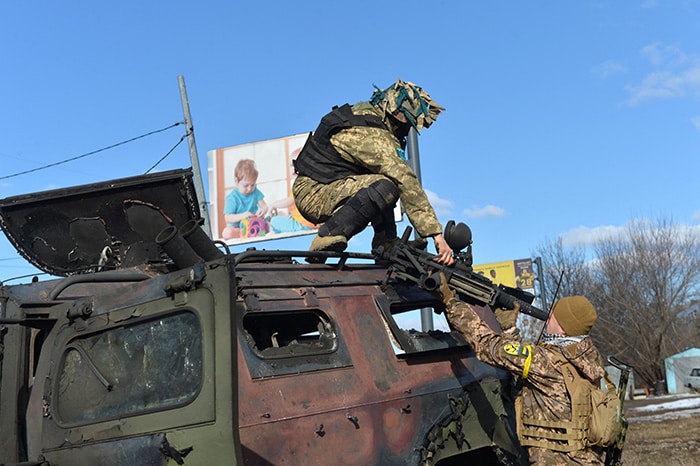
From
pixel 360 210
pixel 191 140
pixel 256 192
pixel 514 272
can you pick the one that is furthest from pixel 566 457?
pixel 514 272

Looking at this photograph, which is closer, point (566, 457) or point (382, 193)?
point (566, 457)

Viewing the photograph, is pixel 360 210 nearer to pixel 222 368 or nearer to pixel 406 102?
pixel 406 102

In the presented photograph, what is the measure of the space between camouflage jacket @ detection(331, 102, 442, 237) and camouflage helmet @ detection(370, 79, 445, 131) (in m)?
0.25

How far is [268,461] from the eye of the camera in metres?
3.93

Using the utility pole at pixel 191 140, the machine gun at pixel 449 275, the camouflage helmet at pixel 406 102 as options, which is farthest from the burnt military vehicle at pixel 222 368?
the utility pole at pixel 191 140

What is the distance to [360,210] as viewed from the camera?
621 centimetres

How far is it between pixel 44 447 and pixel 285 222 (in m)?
14.5

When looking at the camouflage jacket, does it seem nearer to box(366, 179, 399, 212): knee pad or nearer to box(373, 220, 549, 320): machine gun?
box(366, 179, 399, 212): knee pad

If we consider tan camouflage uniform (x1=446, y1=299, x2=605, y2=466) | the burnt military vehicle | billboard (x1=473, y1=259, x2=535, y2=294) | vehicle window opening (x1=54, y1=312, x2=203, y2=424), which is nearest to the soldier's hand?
the burnt military vehicle

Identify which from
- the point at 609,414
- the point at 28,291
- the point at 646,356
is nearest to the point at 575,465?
the point at 609,414

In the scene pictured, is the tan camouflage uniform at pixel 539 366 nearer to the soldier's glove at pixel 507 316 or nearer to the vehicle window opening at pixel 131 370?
the soldier's glove at pixel 507 316

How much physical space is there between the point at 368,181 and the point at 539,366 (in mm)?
2163

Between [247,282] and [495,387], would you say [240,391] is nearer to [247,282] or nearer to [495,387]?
[247,282]

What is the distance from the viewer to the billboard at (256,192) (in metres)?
18.8
